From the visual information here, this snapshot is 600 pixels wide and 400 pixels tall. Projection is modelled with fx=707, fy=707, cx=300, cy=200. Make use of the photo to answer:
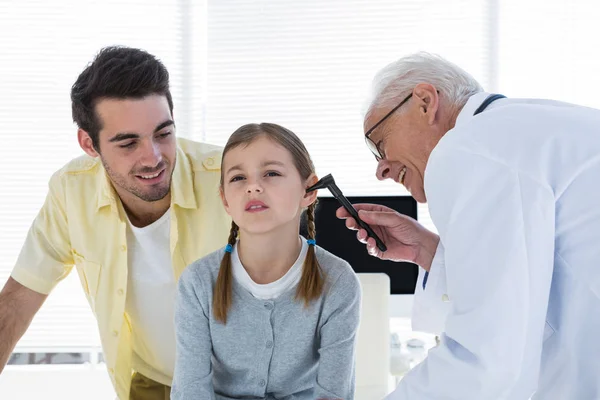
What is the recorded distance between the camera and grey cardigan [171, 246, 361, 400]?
152cm

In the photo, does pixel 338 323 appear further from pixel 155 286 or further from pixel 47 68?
pixel 47 68

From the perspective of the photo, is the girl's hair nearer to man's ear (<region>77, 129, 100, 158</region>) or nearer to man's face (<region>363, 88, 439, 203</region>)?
man's face (<region>363, 88, 439, 203</region>)

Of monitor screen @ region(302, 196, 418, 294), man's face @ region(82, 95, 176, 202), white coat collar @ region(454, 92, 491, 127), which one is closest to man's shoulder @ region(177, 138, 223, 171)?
man's face @ region(82, 95, 176, 202)

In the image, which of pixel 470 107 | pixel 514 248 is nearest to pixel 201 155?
pixel 470 107

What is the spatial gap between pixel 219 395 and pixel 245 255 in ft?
1.03

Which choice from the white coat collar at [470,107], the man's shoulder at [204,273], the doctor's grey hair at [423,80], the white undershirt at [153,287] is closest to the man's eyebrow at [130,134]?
the white undershirt at [153,287]

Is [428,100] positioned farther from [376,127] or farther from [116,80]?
[116,80]

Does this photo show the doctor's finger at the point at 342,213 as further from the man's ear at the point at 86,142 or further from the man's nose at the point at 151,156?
the man's ear at the point at 86,142

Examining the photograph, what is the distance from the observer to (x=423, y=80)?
1.38 m

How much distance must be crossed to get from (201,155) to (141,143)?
0.73 feet

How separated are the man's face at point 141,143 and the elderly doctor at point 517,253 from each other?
809 mm

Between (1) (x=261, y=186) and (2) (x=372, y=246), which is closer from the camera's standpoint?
(1) (x=261, y=186)

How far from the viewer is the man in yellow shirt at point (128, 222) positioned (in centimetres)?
178

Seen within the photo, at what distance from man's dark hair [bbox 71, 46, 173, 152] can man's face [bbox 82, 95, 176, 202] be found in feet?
0.07
